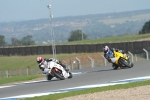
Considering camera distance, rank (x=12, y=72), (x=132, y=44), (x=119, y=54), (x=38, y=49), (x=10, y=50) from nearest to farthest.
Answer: (x=119, y=54) < (x=12, y=72) < (x=132, y=44) < (x=38, y=49) < (x=10, y=50)

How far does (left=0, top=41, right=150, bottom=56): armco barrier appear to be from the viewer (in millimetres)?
61062

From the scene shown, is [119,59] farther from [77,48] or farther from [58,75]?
[77,48]

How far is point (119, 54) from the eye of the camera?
85.7ft

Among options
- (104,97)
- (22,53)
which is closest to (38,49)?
(22,53)

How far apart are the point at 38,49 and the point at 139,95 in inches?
A: 2533

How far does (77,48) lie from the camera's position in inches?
2849

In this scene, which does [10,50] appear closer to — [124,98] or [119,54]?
[119,54]

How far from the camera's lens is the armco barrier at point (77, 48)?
6106cm

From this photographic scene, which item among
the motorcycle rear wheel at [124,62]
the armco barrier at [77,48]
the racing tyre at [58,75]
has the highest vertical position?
the armco barrier at [77,48]

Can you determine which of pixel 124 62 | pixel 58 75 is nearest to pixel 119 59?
pixel 124 62

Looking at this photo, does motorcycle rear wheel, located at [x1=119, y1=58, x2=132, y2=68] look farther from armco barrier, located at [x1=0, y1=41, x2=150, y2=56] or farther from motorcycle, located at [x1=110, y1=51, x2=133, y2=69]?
armco barrier, located at [x1=0, y1=41, x2=150, y2=56]

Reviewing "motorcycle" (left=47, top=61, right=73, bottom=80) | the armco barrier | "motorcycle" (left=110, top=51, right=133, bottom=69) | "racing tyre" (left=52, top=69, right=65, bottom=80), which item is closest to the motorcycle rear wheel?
"motorcycle" (left=110, top=51, right=133, bottom=69)

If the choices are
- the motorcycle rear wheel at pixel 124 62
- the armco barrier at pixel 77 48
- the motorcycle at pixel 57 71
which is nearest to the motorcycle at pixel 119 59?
the motorcycle rear wheel at pixel 124 62

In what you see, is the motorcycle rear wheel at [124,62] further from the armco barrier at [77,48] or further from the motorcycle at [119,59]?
the armco barrier at [77,48]
